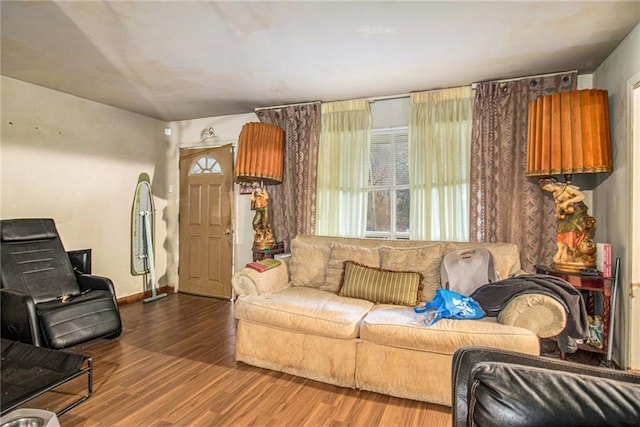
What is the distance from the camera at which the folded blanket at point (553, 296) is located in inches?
84.0

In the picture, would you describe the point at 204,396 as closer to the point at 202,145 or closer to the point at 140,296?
the point at 140,296

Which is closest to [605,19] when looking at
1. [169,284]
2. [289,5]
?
[289,5]

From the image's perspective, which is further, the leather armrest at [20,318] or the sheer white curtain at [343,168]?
the sheer white curtain at [343,168]

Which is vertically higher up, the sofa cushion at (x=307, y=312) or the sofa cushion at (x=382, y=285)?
the sofa cushion at (x=382, y=285)

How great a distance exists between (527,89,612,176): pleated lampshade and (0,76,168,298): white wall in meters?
4.54

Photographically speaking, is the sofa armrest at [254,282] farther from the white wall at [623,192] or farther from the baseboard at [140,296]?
the white wall at [623,192]

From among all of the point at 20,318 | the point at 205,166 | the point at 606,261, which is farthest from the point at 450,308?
the point at 205,166

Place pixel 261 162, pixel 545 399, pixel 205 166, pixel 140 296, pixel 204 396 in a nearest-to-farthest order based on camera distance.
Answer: pixel 545 399
pixel 204 396
pixel 261 162
pixel 140 296
pixel 205 166

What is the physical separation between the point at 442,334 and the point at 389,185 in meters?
1.91

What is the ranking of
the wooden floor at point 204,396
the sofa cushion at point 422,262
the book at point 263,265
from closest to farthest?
the wooden floor at point 204,396, the sofa cushion at point 422,262, the book at point 263,265

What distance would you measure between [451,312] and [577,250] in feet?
4.07

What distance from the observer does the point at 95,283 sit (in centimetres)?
325

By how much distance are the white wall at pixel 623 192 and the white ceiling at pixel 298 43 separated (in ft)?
0.55

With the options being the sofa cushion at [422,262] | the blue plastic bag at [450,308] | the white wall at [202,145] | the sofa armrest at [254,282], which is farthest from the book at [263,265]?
the white wall at [202,145]
